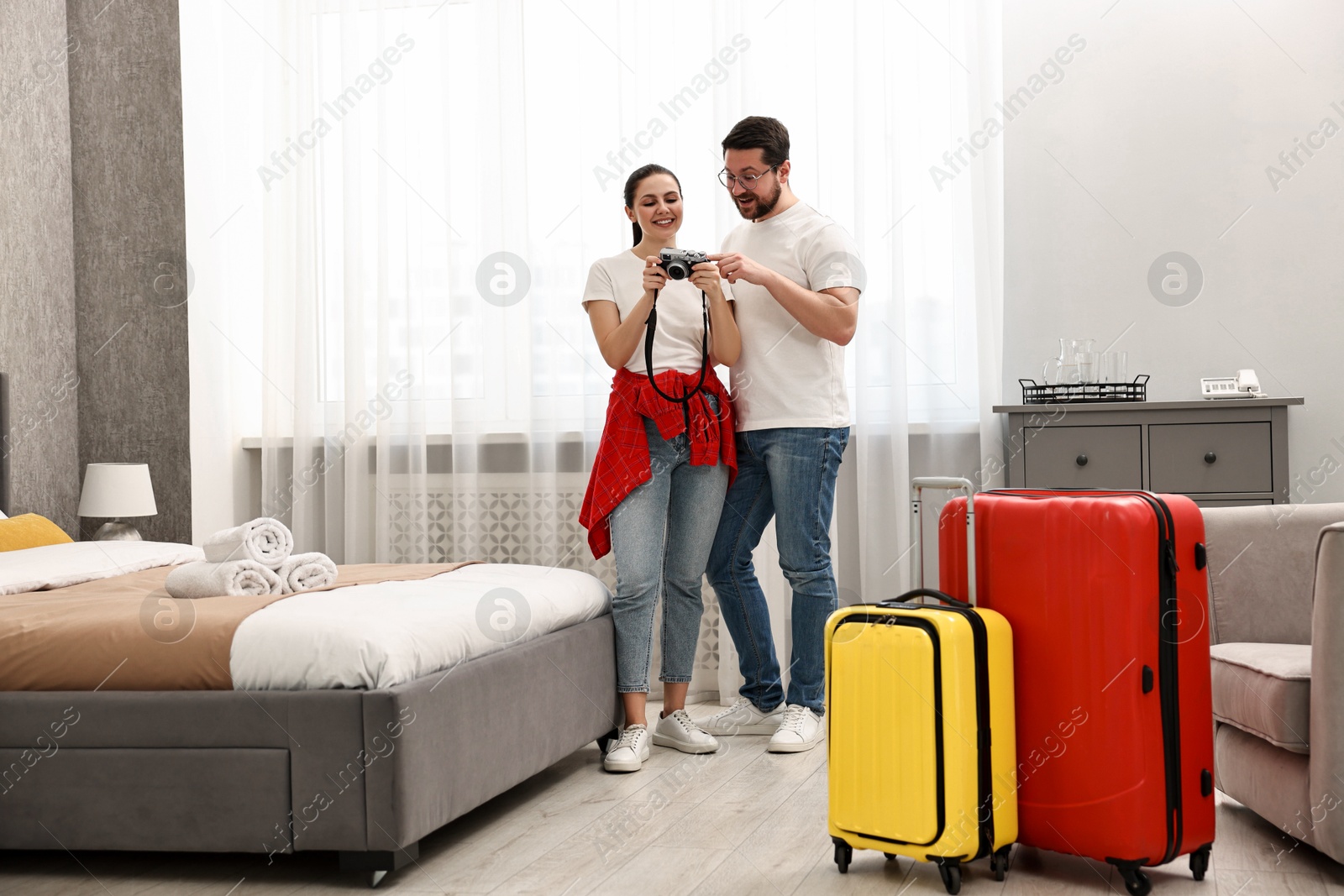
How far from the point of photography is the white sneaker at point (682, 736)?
2.78m

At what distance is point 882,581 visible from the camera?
3465 mm

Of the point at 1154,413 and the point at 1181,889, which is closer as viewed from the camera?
the point at 1181,889

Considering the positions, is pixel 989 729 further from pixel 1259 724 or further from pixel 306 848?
pixel 306 848

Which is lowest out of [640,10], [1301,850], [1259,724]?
[1301,850]

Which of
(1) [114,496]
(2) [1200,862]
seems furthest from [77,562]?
(2) [1200,862]

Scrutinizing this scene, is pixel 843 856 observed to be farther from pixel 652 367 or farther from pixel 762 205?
pixel 762 205

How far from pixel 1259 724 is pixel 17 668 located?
2156 mm

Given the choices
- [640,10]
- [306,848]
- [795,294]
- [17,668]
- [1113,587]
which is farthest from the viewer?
[640,10]

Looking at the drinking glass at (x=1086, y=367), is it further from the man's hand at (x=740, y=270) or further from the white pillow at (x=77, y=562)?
the white pillow at (x=77, y=562)

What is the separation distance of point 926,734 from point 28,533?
269 centimetres

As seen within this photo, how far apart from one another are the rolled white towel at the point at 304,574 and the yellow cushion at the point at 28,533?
1182mm

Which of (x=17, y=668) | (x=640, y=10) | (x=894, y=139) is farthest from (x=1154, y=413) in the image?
(x=17, y=668)

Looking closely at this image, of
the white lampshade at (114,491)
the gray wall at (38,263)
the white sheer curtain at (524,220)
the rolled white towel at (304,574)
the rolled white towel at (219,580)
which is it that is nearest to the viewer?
the rolled white towel at (219,580)

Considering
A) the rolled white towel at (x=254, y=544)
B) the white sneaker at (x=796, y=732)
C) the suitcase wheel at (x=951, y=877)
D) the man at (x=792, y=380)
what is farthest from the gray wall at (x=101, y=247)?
the suitcase wheel at (x=951, y=877)
